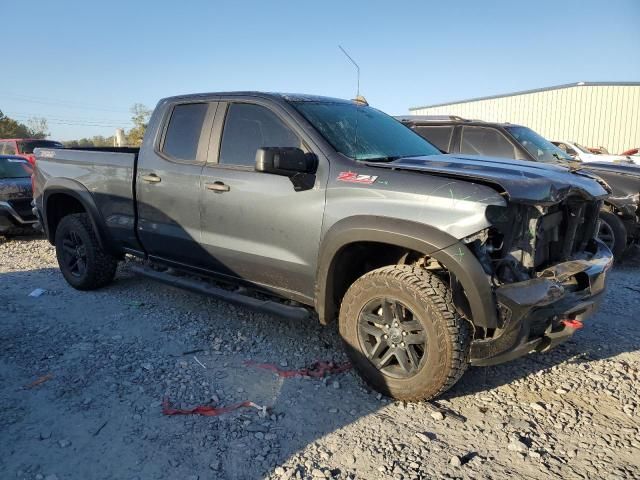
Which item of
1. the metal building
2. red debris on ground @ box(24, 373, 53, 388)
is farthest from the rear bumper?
the metal building

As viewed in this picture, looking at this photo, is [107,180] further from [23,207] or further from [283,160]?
[23,207]

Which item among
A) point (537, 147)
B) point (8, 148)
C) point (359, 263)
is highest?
point (537, 147)

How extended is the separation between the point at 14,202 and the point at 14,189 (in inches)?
8.7

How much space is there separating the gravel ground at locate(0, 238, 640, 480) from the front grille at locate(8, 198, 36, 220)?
4382 mm

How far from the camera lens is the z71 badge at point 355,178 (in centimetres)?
329

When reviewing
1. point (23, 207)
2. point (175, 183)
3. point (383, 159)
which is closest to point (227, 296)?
point (175, 183)

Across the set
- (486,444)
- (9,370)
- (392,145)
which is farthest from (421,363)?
(9,370)

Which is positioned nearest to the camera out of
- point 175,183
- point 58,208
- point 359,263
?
point 359,263

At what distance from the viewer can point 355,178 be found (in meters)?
3.34

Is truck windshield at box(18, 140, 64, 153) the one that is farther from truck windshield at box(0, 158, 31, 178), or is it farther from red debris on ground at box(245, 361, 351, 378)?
red debris on ground at box(245, 361, 351, 378)

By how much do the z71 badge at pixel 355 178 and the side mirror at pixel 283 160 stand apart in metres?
0.24

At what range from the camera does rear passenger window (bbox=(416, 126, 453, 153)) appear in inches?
304

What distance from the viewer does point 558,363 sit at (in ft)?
12.9

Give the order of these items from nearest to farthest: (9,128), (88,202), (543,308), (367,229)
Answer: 1. (543,308)
2. (367,229)
3. (88,202)
4. (9,128)
